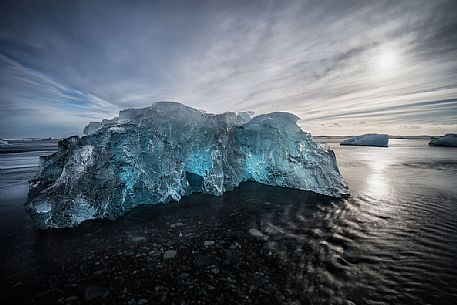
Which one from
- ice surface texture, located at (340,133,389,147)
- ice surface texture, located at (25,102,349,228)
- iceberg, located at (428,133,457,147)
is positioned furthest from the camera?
ice surface texture, located at (340,133,389,147)

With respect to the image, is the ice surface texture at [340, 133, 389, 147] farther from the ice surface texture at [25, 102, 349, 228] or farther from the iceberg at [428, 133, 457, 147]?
the ice surface texture at [25, 102, 349, 228]

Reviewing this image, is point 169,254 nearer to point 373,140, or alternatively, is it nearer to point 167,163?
point 167,163

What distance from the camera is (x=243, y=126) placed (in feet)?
50.3

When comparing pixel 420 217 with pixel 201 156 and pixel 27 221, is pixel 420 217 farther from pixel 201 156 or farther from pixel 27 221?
pixel 27 221

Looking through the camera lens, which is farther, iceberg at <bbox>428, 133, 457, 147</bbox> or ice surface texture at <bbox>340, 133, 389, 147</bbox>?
ice surface texture at <bbox>340, 133, 389, 147</bbox>

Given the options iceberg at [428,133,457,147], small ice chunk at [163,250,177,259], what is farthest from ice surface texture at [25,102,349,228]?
iceberg at [428,133,457,147]

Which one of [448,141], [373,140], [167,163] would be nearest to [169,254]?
[167,163]

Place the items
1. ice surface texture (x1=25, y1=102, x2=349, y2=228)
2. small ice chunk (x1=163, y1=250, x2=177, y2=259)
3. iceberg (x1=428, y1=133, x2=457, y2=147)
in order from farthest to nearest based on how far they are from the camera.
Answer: iceberg (x1=428, y1=133, x2=457, y2=147)
ice surface texture (x1=25, y1=102, x2=349, y2=228)
small ice chunk (x1=163, y1=250, x2=177, y2=259)

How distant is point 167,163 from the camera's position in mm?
11461

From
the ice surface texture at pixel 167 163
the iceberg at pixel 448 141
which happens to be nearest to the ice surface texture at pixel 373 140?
the iceberg at pixel 448 141

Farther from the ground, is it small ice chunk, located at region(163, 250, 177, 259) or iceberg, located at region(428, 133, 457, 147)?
iceberg, located at region(428, 133, 457, 147)

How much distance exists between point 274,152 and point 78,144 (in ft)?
37.8

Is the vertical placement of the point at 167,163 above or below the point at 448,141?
below

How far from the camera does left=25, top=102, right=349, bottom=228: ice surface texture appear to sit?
8.38 m
